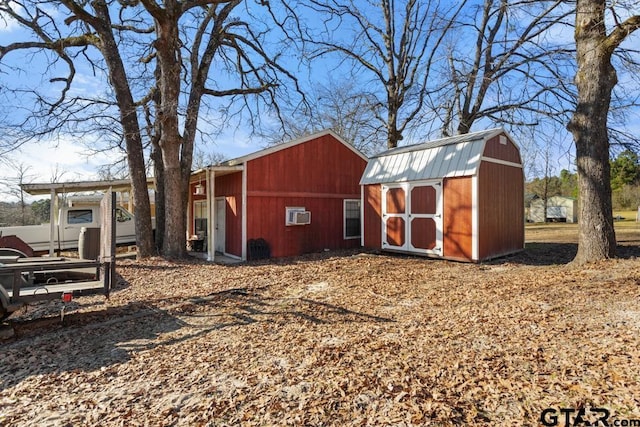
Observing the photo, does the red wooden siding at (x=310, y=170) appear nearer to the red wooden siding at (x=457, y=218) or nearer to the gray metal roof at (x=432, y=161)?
the gray metal roof at (x=432, y=161)

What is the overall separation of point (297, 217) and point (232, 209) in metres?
2.28

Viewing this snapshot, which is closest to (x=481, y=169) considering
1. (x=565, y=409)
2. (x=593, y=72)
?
(x=593, y=72)

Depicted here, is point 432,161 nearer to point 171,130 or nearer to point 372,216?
point 372,216

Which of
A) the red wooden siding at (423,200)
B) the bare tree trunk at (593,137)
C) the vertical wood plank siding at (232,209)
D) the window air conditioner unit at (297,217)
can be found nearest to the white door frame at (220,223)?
the vertical wood plank siding at (232,209)

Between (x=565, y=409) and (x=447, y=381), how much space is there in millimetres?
792

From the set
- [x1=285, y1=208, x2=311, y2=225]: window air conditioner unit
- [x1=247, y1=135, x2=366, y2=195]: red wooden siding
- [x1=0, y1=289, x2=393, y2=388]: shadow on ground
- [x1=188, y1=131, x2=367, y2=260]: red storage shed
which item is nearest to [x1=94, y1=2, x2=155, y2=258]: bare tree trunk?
[x1=188, y1=131, x2=367, y2=260]: red storage shed

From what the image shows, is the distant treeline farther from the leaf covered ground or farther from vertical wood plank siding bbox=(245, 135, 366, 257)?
the leaf covered ground

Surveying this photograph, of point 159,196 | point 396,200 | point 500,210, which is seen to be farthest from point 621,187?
point 159,196

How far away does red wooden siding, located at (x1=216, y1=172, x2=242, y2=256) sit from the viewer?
1147 centimetres

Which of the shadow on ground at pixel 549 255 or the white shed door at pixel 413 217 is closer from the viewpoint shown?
the shadow on ground at pixel 549 255

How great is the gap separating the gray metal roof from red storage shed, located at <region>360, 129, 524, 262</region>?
2 centimetres

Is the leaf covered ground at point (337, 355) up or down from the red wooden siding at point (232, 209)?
down

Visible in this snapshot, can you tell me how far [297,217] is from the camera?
38.7ft

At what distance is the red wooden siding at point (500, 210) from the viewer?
903cm
